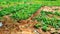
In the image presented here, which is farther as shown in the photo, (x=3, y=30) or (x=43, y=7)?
(x=43, y=7)

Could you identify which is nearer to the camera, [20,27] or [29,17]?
[20,27]

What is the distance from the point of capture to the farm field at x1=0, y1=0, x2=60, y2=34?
9438 mm

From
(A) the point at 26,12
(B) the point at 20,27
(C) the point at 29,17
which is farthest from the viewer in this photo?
(A) the point at 26,12

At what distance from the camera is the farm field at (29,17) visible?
31.0 feet

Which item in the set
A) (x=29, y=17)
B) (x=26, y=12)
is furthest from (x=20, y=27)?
(x=26, y=12)

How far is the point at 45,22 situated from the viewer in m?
10.2

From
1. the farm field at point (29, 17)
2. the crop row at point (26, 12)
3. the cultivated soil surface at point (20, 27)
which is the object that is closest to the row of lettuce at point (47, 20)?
the farm field at point (29, 17)

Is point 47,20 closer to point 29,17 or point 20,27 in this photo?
point 29,17

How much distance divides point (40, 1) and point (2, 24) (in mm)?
4914

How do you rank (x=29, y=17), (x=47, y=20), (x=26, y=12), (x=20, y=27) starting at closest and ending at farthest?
(x=20, y=27) → (x=47, y=20) → (x=29, y=17) → (x=26, y=12)

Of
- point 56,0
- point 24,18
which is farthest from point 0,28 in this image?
point 56,0

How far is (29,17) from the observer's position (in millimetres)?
10922

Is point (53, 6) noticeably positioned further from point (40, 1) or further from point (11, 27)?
point (11, 27)

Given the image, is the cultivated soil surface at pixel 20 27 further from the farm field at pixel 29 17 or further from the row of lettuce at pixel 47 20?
the row of lettuce at pixel 47 20
